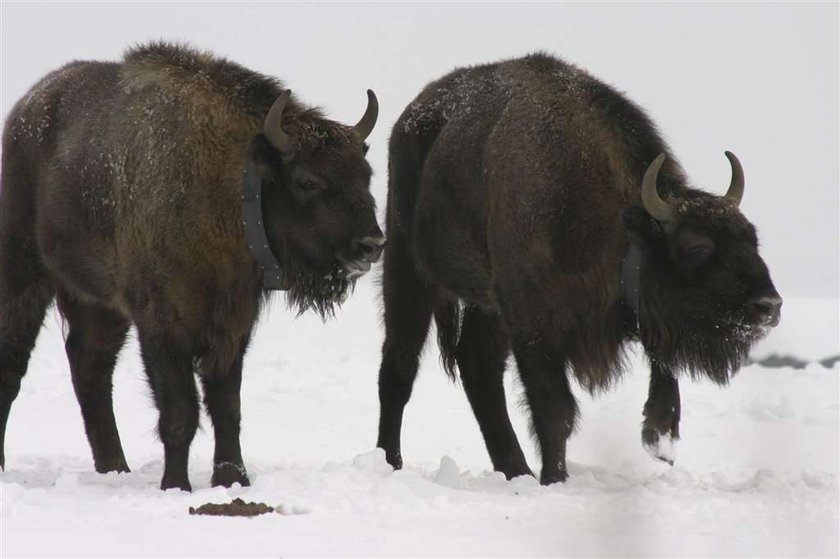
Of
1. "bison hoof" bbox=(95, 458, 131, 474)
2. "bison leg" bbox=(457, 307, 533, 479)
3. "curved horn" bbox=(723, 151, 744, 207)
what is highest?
"curved horn" bbox=(723, 151, 744, 207)

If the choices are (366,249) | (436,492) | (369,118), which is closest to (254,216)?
(366,249)

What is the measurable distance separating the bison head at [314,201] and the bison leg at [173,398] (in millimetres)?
687

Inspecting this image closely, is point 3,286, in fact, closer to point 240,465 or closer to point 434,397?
point 240,465

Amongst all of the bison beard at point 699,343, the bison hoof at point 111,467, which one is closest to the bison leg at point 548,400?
the bison beard at point 699,343

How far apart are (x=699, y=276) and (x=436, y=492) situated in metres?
1.94

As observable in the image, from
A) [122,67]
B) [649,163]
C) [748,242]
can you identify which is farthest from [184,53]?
[748,242]

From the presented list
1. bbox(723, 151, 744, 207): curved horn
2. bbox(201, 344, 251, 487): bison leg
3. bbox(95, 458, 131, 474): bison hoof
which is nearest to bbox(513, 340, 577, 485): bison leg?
bbox(723, 151, 744, 207): curved horn

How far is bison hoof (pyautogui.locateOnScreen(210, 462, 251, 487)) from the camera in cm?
815

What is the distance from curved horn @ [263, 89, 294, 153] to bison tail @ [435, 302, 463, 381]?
241 centimetres

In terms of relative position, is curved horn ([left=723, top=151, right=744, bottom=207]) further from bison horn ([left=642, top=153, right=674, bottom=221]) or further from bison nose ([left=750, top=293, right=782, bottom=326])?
bison nose ([left=750, top=293, right=782, bottom=326])

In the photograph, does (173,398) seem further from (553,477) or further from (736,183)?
(736,183)

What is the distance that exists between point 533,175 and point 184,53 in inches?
82.1

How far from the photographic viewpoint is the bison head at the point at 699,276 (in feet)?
26.0

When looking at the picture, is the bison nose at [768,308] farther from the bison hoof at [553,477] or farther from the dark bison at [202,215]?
the dark bison at [202,215]
